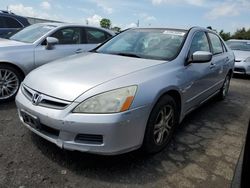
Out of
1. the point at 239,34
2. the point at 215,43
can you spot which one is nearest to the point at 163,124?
the point at 215,43

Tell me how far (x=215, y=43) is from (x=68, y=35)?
9.61ft

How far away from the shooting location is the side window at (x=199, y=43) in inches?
156

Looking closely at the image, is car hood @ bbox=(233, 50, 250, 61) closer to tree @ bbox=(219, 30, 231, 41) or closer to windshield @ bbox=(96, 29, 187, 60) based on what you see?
windshield @ bbox=(96, 29, 187, 60)

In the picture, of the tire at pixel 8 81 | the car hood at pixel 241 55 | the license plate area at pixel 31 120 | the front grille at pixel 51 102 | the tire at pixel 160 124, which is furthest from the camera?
the car hood at pixel 241 55

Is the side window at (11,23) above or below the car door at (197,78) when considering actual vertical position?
above

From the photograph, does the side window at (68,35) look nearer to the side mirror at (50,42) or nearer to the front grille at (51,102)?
the side mirror at (50,42)

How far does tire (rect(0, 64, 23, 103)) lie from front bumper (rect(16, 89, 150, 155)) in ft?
7.20

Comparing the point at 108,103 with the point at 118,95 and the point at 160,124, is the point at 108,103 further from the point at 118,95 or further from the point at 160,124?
the point at 160,124

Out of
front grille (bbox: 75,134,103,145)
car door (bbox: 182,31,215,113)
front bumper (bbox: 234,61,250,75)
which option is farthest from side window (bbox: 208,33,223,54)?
front bumper (bbox: 234,61,250,75)

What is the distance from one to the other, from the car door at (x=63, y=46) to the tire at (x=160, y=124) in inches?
109

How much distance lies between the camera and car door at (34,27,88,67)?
5082 mm

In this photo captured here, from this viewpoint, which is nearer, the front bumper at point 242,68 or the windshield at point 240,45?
the front bumper at point 242,68

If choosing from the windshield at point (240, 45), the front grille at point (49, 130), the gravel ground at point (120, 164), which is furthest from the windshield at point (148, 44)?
the windshield at point (240, 45)

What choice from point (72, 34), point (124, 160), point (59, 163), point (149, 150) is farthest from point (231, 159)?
point (72, 34)
